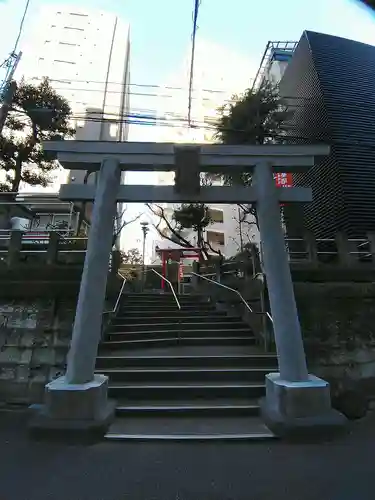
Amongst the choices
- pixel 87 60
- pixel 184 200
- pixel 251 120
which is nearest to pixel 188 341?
pixel 184 200

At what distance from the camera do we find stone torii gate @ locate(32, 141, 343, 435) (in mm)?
4055

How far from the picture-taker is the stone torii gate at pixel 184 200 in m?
4.05

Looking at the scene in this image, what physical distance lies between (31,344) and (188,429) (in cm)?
364

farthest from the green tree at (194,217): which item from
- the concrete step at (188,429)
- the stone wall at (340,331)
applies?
the concrete step at (188,429)

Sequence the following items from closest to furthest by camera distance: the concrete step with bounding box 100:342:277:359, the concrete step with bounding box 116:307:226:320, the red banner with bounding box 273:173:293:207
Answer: the concrete step with bounding box 100:342:277:359 < the concrete step with bounding box 116:307:226:320 < the red banner with bounding box 273:173:293:207

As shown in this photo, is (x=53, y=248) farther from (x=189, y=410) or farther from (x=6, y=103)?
(x=6, y=103)

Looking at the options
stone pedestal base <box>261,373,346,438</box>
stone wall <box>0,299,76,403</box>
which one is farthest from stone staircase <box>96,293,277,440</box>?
stone wall <box>0,299,76,403</box>

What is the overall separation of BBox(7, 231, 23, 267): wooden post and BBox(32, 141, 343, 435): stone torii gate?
2485 millimetres

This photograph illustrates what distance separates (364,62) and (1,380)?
17.0m

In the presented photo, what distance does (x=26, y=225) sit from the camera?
38.5ft

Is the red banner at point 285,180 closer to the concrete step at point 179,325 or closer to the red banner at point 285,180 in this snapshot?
the red banner at point 285,180

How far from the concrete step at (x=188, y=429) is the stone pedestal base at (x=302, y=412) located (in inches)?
8.1

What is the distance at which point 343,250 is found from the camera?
330 inches

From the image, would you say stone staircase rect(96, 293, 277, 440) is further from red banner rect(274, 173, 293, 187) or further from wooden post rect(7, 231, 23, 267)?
A: red banner rect(274, 173, 293, 187)
